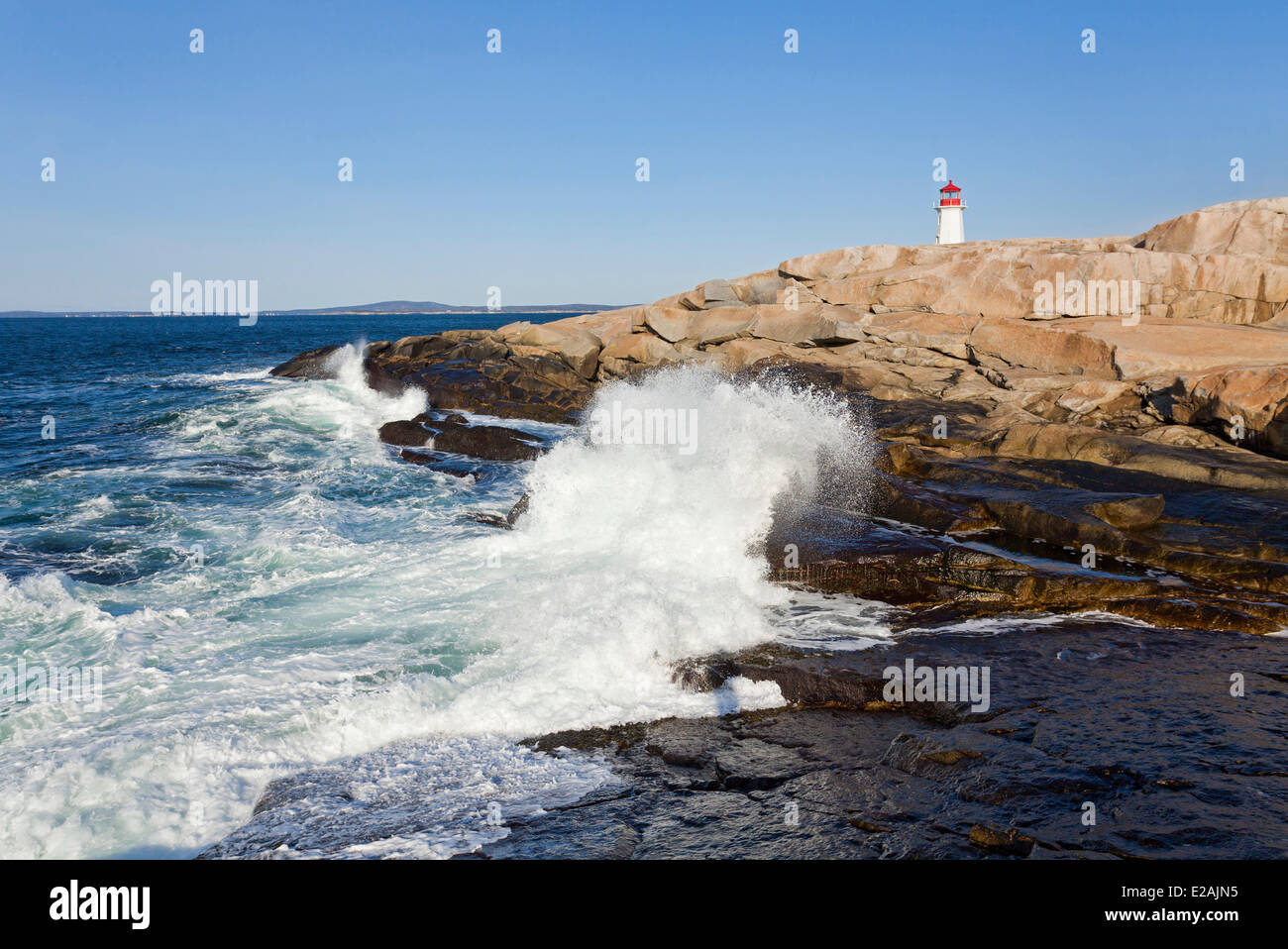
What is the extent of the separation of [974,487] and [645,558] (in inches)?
194

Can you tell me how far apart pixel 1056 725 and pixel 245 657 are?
691 centimetres

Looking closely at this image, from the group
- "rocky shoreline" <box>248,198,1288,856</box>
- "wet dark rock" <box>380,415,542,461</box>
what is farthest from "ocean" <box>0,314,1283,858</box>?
"wet dark rock" <box>380,415,542,461</box>

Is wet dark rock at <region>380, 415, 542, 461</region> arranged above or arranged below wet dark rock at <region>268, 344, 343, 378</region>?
below

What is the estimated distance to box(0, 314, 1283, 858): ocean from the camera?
516 cm

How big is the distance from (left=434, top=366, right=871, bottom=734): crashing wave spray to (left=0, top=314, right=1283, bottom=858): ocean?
3cm

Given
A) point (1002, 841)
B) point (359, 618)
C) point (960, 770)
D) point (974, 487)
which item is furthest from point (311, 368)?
point (1002, 841)

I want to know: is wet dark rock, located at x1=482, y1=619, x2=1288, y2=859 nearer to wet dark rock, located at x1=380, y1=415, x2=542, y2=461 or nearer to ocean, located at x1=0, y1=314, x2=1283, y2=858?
ocean, located at x1=0, y1=314, x2=1283, y2=858

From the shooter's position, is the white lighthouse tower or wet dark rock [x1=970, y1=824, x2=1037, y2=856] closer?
wet dark rock [x1=970, y1=824, x2=1037, y2=856]

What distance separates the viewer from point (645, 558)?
32.0 feet

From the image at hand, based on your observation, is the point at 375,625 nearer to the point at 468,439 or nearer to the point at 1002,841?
the point at 1002,841

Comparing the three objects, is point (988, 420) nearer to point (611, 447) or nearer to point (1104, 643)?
point (611, 447)

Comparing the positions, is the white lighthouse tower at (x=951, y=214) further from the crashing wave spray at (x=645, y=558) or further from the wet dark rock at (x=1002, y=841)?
the wet dark rock at (x=1002, y=841)

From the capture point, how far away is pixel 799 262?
2831 centimetres
